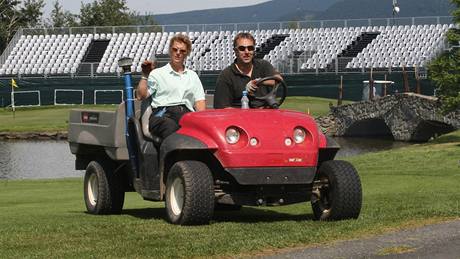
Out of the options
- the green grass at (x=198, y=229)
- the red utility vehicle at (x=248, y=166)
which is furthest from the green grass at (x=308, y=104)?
the red utility vehicle at (x=248, y=166)

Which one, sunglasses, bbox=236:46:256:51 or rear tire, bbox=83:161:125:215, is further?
rear tire, bbox=83:161:125:215

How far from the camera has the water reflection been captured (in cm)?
3188

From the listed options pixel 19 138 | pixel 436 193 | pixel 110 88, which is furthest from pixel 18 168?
pixel 110 88

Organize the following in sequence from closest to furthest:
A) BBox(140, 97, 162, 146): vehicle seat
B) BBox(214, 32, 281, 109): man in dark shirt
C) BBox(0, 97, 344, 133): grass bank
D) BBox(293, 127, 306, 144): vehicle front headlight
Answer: BBox(293, 127, 306, 144): vehicle front headlight
BBox(140, 97, 162, 146): vehicle seat
BBox(214, 32, 281, 109): man in dark shirt
BBox(0, 97, 344, 133): grass bank

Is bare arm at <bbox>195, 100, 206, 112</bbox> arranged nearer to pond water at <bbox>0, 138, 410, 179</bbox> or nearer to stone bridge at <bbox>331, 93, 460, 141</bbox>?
pond water at <bbox>0, 138, 410, 179</bbox>

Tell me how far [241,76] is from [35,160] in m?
28.5

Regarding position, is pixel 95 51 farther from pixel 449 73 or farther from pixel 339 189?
pixel 339 189

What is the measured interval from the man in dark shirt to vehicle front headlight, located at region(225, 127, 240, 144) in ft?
3.29

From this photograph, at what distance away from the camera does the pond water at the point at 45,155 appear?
32.2 m

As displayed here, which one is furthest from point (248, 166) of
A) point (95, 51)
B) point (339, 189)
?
point (95, 51)

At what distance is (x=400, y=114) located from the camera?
5075 centimetres

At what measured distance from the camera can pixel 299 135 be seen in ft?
31.6

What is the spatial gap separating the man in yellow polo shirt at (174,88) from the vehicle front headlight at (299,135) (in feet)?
4.51

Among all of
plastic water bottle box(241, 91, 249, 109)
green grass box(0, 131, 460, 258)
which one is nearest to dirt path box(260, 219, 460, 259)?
green grass box(0, 131, 460, 258)
